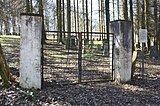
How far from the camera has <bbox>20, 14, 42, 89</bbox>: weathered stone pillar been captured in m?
8.80

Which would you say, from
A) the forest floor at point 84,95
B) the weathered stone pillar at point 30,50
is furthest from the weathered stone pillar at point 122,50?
the weathered stone pillar at point 30,50

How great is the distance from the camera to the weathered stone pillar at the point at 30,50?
8805mm

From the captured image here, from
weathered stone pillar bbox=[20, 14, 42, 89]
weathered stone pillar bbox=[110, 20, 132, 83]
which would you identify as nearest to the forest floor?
weathered stone pillar bbox=[20, 14, 42, 89]

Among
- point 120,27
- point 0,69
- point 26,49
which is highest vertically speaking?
point 120,27

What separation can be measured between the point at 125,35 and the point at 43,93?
12.8 feet

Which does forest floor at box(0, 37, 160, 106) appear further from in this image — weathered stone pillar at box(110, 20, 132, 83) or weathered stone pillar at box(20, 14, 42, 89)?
weathered stone pillar at box(110, 20, 132, 83)

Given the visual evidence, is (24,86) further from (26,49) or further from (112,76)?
(112,76)

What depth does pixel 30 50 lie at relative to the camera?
885cm

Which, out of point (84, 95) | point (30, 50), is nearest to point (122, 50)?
point (84, 95)

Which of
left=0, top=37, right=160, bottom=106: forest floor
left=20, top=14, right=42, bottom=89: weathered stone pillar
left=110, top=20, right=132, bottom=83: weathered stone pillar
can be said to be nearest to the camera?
left=0, top=37, right=160, bottom=106: forest floor

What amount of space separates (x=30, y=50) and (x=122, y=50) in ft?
11.6

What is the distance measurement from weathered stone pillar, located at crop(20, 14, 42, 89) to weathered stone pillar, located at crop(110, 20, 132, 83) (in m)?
3.08

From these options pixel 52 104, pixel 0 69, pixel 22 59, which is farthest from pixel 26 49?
pixel 52 104

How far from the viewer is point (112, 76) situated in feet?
36.1
